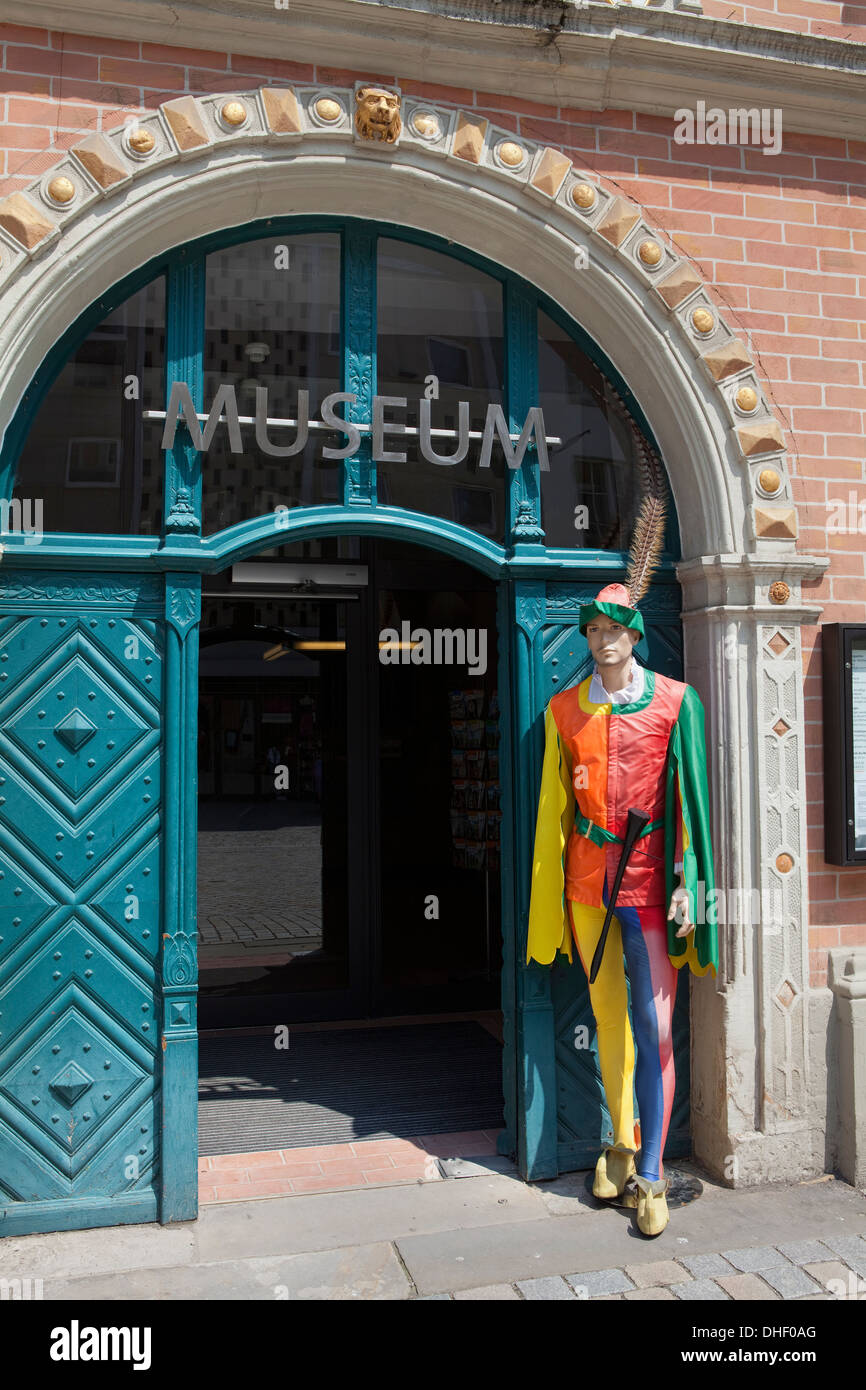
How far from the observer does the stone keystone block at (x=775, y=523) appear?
175 inches

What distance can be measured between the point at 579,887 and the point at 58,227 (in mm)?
3054

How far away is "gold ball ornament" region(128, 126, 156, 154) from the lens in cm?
383

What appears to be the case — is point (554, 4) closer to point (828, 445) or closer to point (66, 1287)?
point (828, 445)

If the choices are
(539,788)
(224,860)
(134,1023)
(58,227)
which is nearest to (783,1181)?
(539,788)

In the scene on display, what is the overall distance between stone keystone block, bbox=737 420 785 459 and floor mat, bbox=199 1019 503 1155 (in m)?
3.18

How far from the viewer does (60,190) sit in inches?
148

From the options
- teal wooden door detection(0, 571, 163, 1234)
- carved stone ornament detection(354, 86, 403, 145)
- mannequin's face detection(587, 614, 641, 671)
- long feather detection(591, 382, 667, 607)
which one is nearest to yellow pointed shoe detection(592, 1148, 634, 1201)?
teal wooden door detection(0, 571, 163, 1234)

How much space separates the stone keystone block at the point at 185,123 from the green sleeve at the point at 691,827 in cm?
274

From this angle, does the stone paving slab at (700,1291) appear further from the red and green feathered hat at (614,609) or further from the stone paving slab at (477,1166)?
the red and green feathered hat at (614,609)

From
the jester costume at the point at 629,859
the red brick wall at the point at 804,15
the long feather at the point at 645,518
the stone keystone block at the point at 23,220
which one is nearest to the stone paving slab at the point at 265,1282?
the jester costume at the point at 629,859

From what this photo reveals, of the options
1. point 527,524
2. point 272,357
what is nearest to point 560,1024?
point 527,524

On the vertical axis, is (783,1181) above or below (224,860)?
below

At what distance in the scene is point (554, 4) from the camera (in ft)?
13.9

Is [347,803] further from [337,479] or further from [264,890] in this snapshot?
[337,479]
